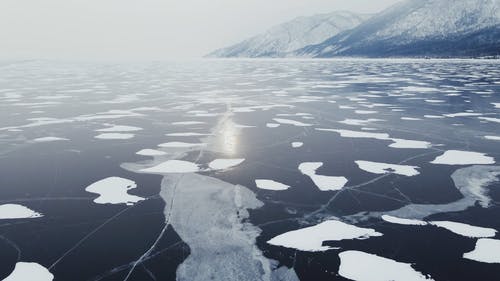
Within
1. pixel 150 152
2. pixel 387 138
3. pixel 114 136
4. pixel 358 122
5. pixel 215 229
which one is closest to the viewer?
pixel 215 229

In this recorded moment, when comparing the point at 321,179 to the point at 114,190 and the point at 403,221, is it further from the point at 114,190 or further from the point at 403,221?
the point at 114,190

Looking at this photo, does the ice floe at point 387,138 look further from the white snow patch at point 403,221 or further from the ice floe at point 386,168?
the white snow patch at point 403,221

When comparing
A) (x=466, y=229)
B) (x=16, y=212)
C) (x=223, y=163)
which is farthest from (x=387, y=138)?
(x=16, y=212)

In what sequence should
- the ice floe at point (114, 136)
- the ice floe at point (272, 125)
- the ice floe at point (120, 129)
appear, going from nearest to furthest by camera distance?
the ice floe at point (114, 136)
the ice floe at point (120, 129)
the ice floe at point (272, 125)

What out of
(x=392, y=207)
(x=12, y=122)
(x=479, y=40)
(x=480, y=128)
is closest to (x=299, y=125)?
(x=480, y=128)

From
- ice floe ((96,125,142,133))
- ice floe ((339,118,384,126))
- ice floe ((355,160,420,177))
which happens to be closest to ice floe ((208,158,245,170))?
ice floe ((355,160,420,177))

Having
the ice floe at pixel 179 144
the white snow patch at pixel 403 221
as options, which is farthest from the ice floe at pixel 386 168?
the ice floe at pixel 179 144

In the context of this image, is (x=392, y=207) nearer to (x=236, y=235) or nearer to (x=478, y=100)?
(x=236, y=235)
